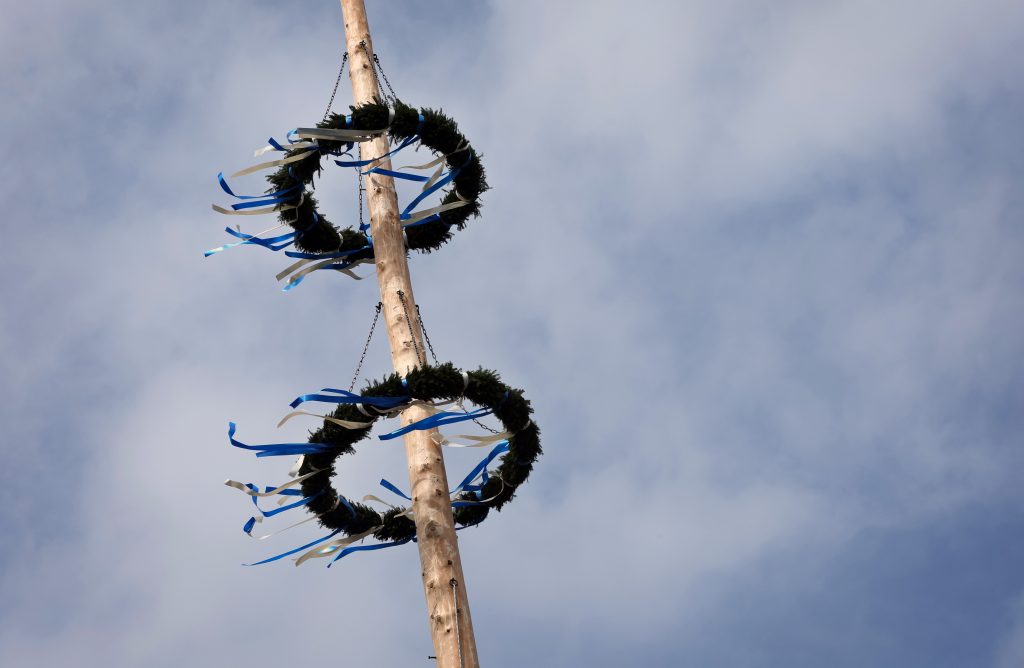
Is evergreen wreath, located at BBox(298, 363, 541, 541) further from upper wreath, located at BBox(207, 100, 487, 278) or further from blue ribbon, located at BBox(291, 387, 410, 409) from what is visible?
upper wreath, located at BBox(207, 100, 487, 278)

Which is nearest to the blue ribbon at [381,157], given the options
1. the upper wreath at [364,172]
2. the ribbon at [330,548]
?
the upper wreath at [364,172]

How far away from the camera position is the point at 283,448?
7227 mm

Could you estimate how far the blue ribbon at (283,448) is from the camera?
7191mm

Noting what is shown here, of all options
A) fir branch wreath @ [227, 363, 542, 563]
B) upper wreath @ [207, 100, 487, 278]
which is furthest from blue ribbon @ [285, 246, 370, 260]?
fir branch wreath @ [227, 363, 542, 563]

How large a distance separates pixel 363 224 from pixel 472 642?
11.2ft

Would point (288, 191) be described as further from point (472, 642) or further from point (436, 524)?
point (472, 642)

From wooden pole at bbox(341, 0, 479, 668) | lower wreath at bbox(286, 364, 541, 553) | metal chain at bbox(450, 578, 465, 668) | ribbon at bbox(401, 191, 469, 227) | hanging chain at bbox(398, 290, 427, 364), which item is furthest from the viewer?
ribbon at bbox(401, 191, 469, 227)

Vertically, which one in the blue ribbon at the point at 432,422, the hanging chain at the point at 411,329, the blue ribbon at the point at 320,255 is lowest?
the blue ribbon at the point at 432,422

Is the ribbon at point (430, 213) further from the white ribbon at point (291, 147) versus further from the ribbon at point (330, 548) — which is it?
the ribbon at point (330, 548)

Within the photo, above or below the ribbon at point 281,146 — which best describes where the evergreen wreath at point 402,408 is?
below

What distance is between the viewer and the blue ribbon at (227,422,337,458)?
7.19 m

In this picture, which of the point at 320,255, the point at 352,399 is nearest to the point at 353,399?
the point at 352,399

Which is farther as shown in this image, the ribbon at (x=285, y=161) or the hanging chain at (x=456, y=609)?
the ribbon at (x=285, y=161)

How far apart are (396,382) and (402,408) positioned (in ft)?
0.62
